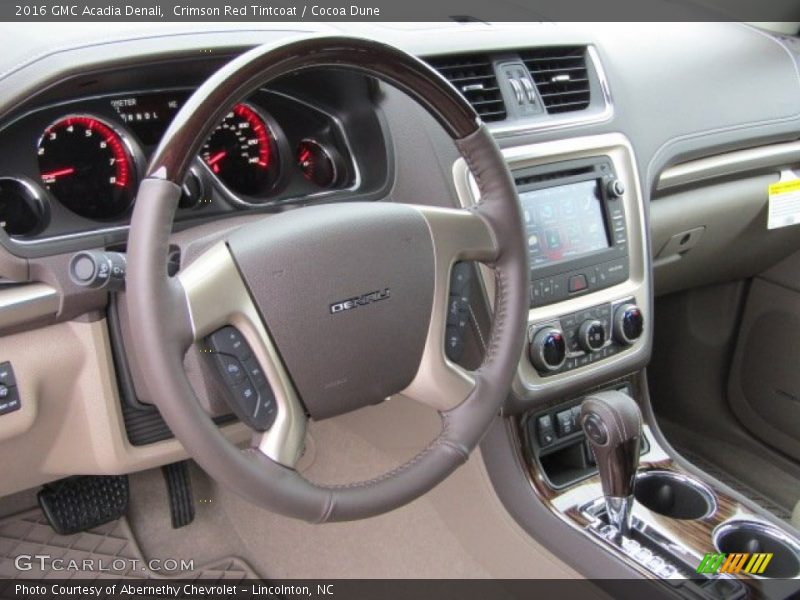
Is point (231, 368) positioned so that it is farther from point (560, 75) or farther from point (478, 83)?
point (560, 75)

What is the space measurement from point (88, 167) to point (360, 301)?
17.4 inches

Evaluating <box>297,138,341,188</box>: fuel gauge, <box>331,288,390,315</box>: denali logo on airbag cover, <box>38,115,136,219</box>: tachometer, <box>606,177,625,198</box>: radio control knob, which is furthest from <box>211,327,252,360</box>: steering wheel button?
<box>606,177,625,198</box>: radio control knob

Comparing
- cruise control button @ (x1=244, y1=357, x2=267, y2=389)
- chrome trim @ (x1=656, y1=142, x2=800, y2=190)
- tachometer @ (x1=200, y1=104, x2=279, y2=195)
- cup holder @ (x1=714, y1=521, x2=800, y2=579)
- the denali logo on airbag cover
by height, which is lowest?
cup holder @ (x1=714, y1=521, x2=800, y2=579)

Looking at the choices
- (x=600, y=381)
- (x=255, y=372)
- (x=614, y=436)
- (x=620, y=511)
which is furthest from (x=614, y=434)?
(x=255, y=372)

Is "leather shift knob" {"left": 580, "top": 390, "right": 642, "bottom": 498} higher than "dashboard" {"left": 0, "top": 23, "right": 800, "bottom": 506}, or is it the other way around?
"dashboard" {"left": 0, "top": 23, "right": 800, "bottom": 506}

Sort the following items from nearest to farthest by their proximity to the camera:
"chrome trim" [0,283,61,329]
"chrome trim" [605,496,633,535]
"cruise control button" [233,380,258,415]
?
"cruise control button" [233,380,258,415] → "chrome trim" [0,283,61,329] → "chrome trim" [605,496,633,535]

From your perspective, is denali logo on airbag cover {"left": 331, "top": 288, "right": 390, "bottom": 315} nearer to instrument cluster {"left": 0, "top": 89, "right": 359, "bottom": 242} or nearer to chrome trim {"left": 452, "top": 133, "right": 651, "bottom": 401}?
instrument cluster {"left": 0, "top": 89, "right": 359, "bottom": 242}

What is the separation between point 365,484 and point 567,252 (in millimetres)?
704

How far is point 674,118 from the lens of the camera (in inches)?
71.4

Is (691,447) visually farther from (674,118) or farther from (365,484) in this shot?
(365,484)

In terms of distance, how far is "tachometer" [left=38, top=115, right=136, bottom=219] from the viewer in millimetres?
1197

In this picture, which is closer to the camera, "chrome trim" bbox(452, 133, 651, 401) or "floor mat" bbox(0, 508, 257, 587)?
"chrome trim" bbox(452, 133, 651, 401)

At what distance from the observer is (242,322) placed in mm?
995

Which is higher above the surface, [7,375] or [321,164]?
[321,164]
